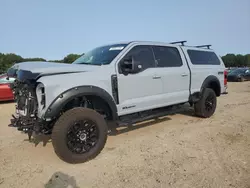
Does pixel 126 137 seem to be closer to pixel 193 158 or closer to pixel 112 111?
pixel 112 111

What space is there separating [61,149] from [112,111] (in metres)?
1.15

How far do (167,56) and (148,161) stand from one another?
268 centimetres

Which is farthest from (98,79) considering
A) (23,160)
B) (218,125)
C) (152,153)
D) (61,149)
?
(218,125)

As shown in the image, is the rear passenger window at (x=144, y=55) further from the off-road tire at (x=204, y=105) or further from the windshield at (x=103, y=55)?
the off-road tire at (x=204, y=105)

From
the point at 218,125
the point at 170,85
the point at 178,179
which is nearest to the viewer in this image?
the point at 178,179

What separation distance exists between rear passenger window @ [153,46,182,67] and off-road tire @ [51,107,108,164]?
6.74ft

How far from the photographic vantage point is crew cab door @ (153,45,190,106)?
516cm

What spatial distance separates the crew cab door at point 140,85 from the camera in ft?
14.4

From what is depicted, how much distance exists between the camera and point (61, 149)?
353cm

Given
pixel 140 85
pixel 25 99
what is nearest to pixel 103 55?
pixel 140 85

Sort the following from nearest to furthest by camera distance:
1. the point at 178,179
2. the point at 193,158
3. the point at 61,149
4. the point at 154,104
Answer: the point at 178,179 < the point at 61,149 < the point at 193,158 < the point at 154,104

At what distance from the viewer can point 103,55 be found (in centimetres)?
473

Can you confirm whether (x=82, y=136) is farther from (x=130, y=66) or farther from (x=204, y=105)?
(x=204, y=105)

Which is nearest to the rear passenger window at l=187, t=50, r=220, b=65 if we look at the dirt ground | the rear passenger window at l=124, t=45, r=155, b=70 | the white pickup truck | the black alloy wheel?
the white pickup truck
